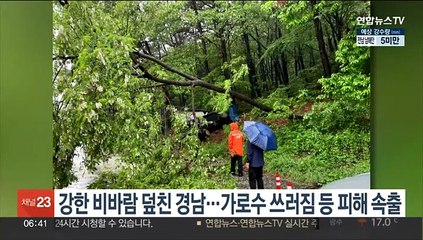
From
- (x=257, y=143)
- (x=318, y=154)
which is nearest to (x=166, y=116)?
(x=257, y=143)

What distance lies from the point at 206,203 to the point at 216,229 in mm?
202

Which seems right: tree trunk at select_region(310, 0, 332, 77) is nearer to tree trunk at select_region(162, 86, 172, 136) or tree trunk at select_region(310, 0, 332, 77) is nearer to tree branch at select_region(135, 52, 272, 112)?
tree branch at select_region(135, 52, 272, 112)

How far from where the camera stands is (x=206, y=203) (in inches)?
132

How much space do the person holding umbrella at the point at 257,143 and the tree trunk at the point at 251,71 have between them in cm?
21

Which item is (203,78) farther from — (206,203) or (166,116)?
(206,203)

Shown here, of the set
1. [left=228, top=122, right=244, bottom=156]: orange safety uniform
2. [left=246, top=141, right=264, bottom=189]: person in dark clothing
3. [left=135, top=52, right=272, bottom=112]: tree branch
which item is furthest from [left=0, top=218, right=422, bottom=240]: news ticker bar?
[left=135, top=52, right=272, bottom=112]: tree branch

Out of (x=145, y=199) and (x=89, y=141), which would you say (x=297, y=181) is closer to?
(x=145, y=199)

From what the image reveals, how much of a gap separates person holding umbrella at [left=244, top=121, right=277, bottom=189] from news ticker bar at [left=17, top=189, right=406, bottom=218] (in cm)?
18

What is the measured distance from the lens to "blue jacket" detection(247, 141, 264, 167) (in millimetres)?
3406

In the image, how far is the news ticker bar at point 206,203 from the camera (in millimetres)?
3326

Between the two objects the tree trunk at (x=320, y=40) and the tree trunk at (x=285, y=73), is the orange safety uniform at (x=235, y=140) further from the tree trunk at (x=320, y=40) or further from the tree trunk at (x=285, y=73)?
the tree trunk at (x=320, y=40)
